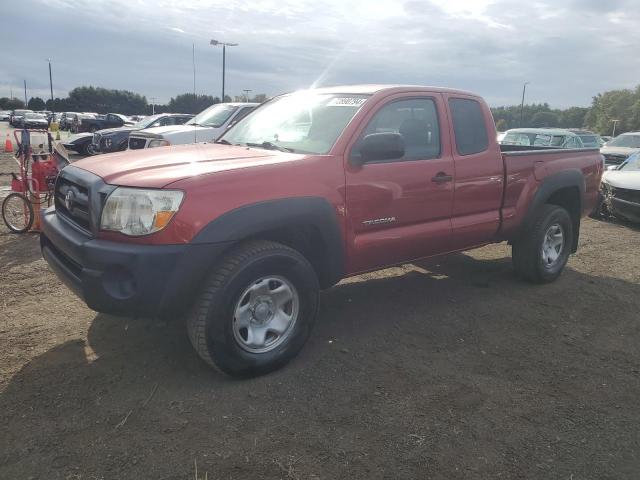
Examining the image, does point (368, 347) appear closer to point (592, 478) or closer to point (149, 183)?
point (592, 478)

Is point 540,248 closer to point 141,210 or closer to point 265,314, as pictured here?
point 265,314

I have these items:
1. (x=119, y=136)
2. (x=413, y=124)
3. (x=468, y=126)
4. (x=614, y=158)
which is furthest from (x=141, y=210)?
(x=614, y=158)

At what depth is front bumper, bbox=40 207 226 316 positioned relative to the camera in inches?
113

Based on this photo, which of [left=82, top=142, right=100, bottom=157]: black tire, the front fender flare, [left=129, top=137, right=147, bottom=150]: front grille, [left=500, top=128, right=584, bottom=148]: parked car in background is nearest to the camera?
the front fender flare

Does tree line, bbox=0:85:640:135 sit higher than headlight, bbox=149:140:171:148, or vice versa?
tree line, bbox=0:85:640:135

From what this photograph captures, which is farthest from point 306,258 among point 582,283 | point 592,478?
point 582,283

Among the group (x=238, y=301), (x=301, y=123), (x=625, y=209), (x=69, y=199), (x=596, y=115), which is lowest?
(x=625, y=209)

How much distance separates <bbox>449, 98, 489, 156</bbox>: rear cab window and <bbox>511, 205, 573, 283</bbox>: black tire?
46.1 inches

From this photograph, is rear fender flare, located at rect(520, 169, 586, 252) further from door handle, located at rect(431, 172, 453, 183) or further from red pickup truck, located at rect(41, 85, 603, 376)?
door handle, located at rect(431, 172, 453, 183)

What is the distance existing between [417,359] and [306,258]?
1.09 meters

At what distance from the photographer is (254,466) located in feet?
8.34

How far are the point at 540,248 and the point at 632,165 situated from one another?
6429 mm

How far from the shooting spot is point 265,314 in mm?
3395

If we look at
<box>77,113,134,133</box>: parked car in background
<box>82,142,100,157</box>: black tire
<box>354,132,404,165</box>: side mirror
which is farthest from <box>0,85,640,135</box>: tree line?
<box>354,132,404,165</box>: side mirror
